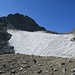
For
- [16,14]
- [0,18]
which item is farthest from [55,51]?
[16,14]

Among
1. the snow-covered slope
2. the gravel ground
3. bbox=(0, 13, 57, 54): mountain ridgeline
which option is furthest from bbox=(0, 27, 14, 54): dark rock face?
the gravel ground

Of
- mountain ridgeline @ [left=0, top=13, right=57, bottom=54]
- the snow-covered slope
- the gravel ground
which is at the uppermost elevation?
mountain ridgeline @ [left=0, top=13, right=57, bottom=54]

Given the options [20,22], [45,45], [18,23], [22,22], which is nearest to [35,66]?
[45,45]

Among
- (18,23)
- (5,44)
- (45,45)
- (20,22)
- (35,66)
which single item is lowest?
(35,66)

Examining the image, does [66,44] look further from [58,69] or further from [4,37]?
[58,69]

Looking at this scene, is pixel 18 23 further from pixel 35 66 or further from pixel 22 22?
pixel 35 66

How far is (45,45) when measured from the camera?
5191cm

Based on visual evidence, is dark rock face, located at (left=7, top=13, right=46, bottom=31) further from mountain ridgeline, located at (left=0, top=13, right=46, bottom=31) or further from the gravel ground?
the gravel ground

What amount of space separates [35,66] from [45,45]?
34.6 metres

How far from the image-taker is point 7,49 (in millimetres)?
55438

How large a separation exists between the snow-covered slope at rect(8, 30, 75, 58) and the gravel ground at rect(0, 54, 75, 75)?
74.5 feet

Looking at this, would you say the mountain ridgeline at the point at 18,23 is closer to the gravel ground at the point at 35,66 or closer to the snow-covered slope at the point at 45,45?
the snow-covered slope at the point at 45,45

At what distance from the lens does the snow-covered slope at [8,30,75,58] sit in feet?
148

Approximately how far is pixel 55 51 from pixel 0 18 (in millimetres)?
46676
